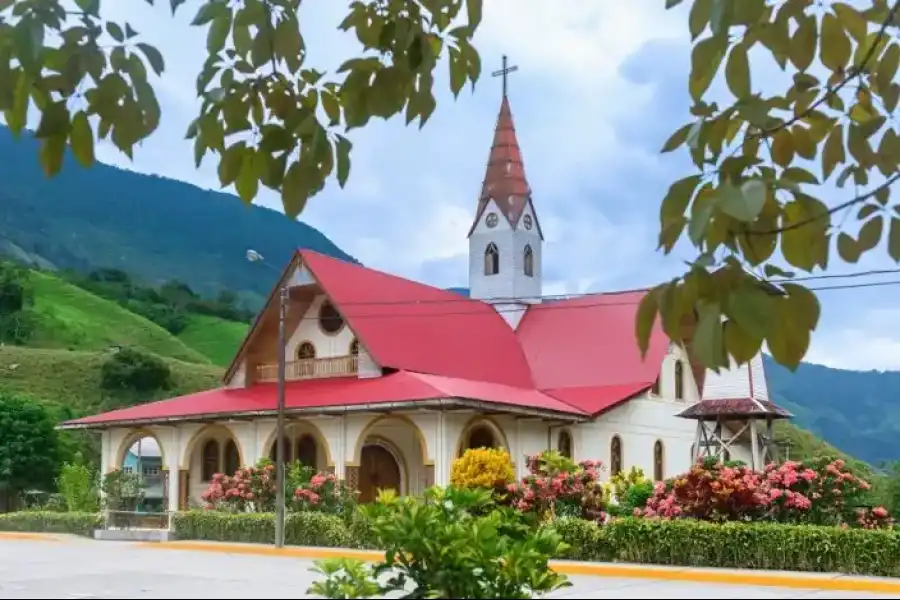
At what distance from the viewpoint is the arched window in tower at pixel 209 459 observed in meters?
30.5

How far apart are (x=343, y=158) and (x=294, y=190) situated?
0.14 m

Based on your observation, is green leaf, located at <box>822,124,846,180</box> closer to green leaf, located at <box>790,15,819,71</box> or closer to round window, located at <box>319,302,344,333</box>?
green leaf, located at <box>790,15,819,71</box>

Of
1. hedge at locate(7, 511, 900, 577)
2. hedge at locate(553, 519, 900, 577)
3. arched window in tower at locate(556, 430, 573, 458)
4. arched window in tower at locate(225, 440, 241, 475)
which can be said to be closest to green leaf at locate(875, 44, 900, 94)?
hedge at locate(7, 511, 900, 577)

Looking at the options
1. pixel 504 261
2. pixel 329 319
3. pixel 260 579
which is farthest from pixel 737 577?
pixel 504 261

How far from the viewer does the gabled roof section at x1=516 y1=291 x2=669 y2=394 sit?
30.7m

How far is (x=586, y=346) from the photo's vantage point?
105 feet

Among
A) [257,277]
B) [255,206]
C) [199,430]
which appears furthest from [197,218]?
[255,206]

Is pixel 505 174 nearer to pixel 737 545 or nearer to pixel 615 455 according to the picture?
pixel 615 455

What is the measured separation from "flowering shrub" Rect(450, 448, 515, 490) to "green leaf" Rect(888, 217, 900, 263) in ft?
62.4

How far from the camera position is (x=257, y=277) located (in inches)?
6255

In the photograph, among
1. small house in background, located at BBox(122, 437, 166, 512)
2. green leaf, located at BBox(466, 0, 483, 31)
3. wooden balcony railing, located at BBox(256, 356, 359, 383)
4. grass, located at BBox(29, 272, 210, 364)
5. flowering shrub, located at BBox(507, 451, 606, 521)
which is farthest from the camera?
grass, located at BBox(29, 272, 210, 364)

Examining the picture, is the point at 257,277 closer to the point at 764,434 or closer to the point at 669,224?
the point at 764,434

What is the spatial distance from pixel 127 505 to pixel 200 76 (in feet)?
89.1

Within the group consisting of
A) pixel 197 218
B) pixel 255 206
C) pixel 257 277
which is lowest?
pixel 255 206
